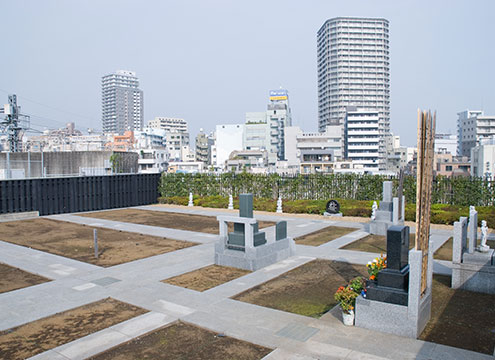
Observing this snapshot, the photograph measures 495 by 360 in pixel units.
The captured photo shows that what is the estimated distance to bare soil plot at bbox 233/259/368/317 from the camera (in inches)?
406

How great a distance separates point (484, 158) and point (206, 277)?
6564cm

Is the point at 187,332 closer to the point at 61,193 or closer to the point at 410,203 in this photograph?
the point at 410,203

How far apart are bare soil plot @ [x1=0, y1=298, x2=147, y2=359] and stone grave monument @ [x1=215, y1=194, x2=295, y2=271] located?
14.7 feet

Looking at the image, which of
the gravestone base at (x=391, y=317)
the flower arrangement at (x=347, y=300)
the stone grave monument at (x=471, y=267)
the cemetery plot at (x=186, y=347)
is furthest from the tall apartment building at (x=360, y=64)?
the cemetery plot at (x=186, y=347)

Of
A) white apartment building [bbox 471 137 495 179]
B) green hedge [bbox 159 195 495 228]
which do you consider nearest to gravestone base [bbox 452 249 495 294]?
green hedge [bbox 159 195 495 228]

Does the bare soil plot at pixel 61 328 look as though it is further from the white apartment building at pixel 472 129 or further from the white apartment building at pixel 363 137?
the white apartment building at pixel 472 129

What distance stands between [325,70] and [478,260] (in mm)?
168250

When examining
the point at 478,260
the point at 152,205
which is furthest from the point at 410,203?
the point at 152,205

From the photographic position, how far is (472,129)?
124812 mm

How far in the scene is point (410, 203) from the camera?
27844 millimetres

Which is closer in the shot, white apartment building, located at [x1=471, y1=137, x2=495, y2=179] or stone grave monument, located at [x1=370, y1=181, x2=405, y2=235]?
stone grave monument, located at [x1=370, y1=181, x2=405, y2=235]

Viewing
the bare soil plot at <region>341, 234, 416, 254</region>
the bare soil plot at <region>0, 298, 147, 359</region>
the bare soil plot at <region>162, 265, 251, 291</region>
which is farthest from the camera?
the bare soil plot at <region>341, 234, 416, 254</region>

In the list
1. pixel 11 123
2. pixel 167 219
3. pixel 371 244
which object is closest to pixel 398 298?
pixel 371 244

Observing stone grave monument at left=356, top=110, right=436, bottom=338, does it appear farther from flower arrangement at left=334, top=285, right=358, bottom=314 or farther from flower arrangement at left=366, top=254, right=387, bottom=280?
flower arrangement at left=366, top=254, right=387, bottom=280
